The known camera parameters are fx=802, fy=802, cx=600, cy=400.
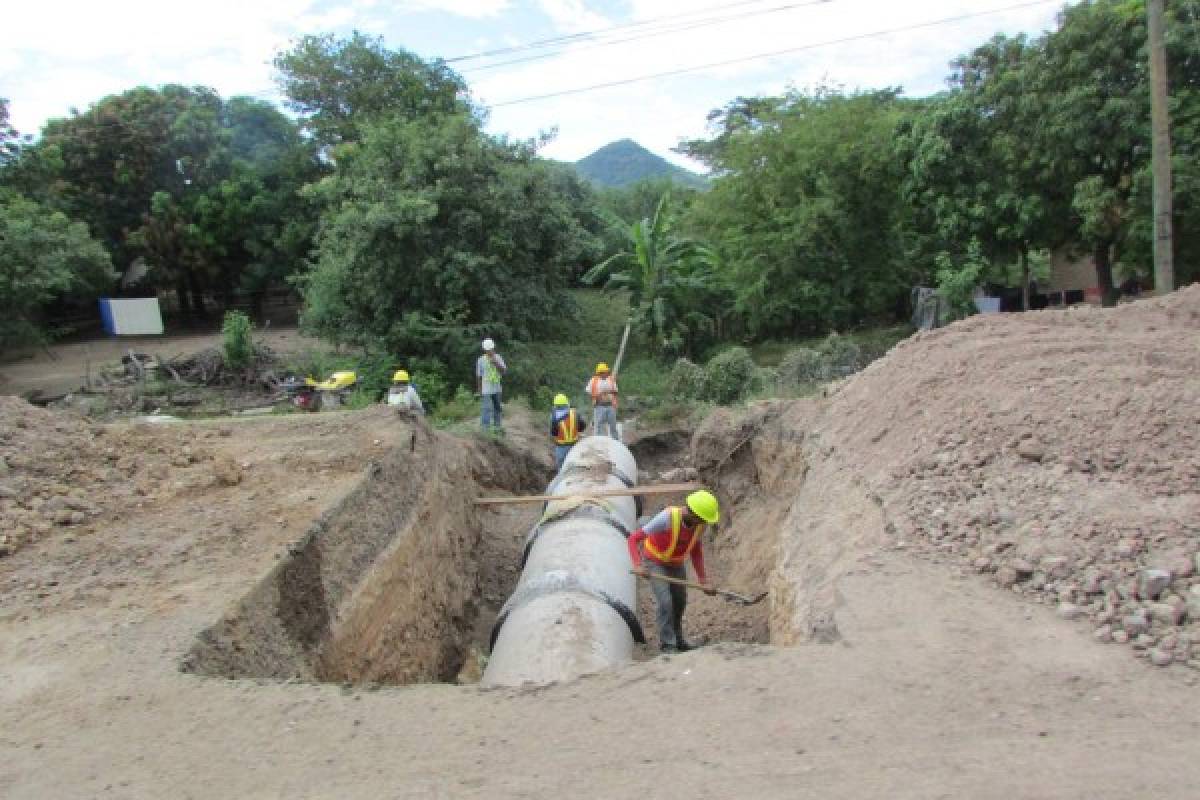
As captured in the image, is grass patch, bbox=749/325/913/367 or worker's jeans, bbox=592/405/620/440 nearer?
worker's jeans, bbox=592/405/620/440

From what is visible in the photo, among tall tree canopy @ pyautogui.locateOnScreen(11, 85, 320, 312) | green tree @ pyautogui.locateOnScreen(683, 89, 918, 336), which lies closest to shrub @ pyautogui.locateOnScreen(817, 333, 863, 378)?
green tree @ pyautogui.locateOnScreen(683, 89, 918, 336)

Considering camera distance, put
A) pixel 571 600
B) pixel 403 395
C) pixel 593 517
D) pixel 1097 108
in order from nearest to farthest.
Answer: pixel 571 600, pixel 593 517, pixel 403 395, pixel 1097 108

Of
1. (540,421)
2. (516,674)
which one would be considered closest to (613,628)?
(516,674)

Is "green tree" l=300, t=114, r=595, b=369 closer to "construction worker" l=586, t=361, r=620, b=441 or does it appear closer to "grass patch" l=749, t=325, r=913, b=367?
"construction worker" l=586, t=361, r=620, b=441

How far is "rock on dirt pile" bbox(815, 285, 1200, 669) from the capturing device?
421cm

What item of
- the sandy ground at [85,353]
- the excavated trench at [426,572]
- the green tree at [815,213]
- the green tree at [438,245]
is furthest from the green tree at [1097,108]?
the sandy ground at [85,353]

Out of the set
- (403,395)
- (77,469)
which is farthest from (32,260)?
(77,469)

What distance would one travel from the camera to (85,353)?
71.6 ft

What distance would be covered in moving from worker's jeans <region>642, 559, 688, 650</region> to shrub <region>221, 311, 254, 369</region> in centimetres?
1401

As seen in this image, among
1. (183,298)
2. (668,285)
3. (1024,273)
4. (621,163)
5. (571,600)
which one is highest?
(621,163)

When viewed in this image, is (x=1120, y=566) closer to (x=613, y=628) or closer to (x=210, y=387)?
(x=613, y=628)

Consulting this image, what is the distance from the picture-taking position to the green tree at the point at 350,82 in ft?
77.7

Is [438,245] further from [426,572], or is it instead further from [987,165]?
[987,165]

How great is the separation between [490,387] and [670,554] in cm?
571
